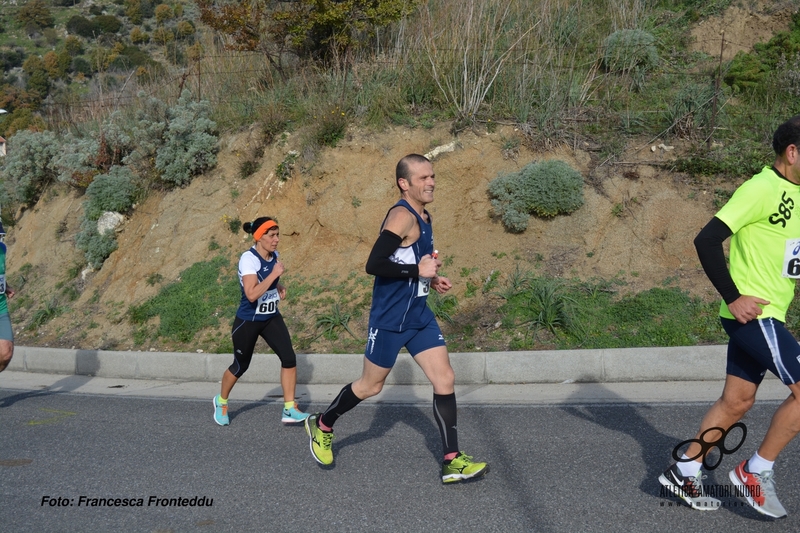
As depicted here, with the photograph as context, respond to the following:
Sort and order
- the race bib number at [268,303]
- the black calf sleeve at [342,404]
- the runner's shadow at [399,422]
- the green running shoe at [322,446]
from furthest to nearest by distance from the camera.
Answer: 1. the race bib number at [268,303]
2. the runner's shadow at [399,422]
3. the green running shoe at [322,446]
4. the black calf sleeve at [342,404]

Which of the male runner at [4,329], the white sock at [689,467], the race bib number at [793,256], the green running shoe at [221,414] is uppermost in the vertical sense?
the race bib number at [793,256]

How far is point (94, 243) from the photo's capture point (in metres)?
13.8

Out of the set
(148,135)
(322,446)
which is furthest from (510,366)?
(148,135)

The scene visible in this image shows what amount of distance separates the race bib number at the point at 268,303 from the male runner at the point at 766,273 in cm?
398

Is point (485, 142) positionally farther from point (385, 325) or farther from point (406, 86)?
point (385, 325)

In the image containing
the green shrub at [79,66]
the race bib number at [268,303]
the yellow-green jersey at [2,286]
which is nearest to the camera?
the race bib number at [268,303]

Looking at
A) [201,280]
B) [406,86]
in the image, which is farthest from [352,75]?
[201,280]

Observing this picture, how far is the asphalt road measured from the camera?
4574 mm

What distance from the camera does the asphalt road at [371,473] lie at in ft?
15.0

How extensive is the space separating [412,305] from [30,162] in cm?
1447

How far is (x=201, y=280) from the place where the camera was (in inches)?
476

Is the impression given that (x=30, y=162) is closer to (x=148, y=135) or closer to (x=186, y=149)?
(x=148, y=135)

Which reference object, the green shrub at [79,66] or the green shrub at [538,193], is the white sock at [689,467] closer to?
the green shrub at [538,193]

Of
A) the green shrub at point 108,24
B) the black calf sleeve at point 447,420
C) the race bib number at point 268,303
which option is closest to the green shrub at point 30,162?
the race bib number at point 268,303
